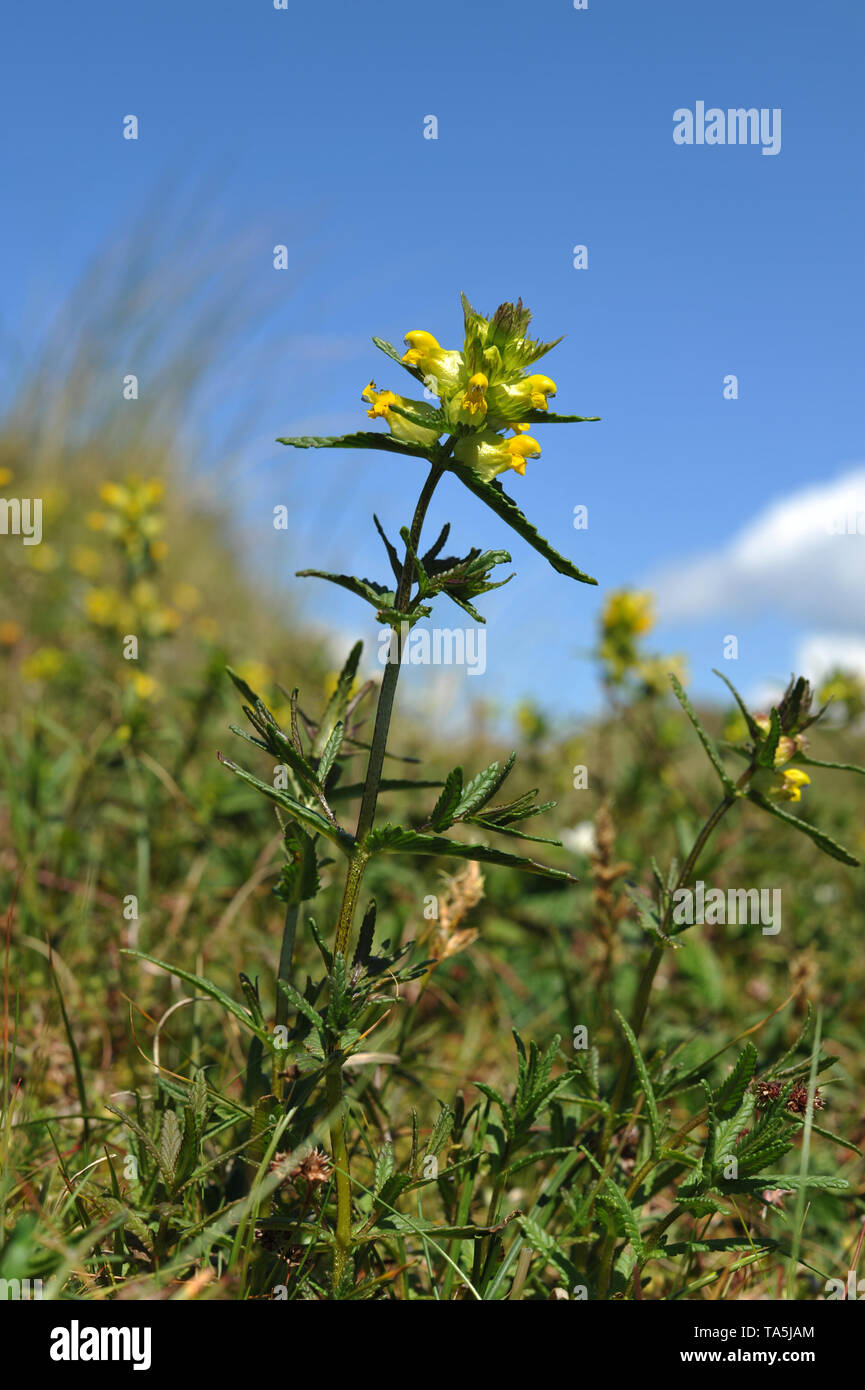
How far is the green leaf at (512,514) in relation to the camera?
1202mm

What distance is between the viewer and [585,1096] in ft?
5.49

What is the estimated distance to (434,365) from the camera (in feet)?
4.43

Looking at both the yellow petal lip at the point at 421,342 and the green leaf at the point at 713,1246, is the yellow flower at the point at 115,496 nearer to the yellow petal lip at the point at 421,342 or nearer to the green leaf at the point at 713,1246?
the yellow petal lip at the point at 421,342

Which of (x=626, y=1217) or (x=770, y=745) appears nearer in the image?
(x=626, y=1217)

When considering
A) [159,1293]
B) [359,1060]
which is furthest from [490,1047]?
[159,1293]

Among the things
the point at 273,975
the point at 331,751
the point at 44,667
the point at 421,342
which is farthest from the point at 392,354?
the point at 44,667

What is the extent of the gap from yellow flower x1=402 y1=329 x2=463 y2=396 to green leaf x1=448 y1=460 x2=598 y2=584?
0.12 meters

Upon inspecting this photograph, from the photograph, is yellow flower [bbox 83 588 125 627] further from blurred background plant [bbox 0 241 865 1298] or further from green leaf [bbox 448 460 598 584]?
green leaf [bbox 448 460 598 584]

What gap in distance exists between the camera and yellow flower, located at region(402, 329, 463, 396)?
1.34m

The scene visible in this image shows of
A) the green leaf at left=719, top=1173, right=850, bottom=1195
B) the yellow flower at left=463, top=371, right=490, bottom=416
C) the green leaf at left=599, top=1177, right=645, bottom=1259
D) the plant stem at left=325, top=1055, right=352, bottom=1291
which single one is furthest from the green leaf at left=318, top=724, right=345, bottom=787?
the green leaf at left=719, top=1173, right=850, bottom=1195

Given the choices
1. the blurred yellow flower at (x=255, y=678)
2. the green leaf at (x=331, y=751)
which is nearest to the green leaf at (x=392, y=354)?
the green leaf at (x=331, y=751)

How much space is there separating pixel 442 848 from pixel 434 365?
66 centimetres

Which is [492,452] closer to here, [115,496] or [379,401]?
[379,401]

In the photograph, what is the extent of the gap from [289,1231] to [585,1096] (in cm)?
53
